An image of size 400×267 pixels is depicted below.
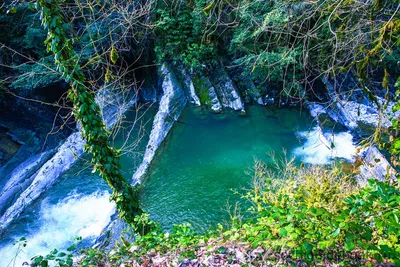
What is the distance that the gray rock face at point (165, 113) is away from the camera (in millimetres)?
9224

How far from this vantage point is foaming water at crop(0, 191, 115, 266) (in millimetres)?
6816

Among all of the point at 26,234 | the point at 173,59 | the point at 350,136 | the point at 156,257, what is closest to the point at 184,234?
the point at 156,257

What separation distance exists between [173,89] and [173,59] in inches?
58.1

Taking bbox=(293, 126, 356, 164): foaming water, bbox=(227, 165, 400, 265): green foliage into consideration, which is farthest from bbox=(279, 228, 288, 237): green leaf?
bbox=(293, 126, 356, 164): foaming water

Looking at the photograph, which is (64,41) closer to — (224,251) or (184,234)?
(184,234)

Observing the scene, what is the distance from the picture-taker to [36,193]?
8227 millimetres

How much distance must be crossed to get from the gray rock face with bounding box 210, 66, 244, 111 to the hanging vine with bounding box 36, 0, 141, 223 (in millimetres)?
7677

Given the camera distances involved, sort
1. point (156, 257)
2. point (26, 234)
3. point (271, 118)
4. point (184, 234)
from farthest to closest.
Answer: point (271, 118), point (26, 234), point (184, 234), point (156, 257)

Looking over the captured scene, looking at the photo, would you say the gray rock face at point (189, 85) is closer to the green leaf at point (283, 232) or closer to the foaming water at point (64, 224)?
the foaming water at point (64, 224)

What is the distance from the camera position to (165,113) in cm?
1125

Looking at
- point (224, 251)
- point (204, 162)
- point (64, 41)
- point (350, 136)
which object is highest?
point (64, 41)

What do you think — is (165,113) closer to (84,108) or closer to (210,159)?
(210,159)

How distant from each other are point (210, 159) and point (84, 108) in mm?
5479

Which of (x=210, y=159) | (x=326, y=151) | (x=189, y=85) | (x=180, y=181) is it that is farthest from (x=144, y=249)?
(x=189, y=85)
